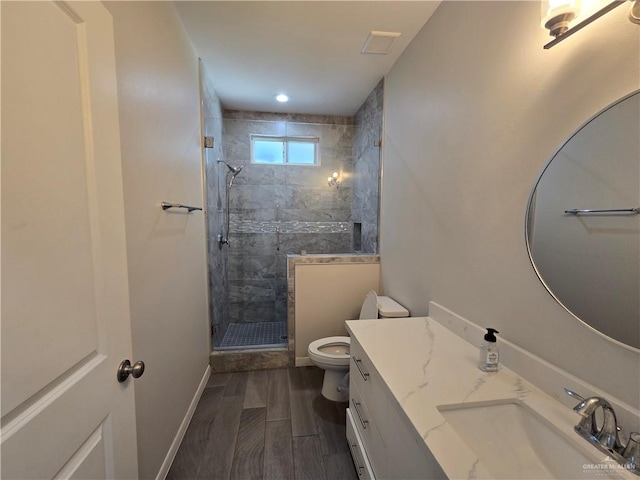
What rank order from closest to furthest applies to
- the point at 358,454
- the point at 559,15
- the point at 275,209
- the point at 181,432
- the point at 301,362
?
the point at 559,15, the point at 358,454, the point at 181,432, the point at 301,362, the point at 275,209

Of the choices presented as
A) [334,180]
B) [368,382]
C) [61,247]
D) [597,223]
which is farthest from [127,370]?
[334,180]

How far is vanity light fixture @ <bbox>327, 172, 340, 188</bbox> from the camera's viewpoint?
3.57m

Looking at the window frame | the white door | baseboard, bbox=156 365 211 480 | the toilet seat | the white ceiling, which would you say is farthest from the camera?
the window frame

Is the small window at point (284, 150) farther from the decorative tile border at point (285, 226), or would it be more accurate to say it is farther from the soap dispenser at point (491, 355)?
the soap dispenser at point (491, 355)

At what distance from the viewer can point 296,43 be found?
196 centimetres

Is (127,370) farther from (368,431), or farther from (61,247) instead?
(368,431)

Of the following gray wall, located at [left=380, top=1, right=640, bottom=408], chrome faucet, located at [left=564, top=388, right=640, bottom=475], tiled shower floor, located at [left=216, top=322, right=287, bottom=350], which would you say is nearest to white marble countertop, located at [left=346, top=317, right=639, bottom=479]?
chrome faucet, located at [left=564, top=388, right=640, bottom=475]

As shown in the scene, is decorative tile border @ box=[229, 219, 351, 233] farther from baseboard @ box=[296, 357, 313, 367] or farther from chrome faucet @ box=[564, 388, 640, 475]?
chrome faucet @ box=[564, 388, 640, 475]

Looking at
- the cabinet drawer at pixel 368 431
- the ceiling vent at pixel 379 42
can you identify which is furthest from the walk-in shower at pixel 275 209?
the cabinet drawer at pixel 368 431

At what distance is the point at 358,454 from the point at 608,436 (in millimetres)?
1053

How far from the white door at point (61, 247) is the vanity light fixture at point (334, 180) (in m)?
2.87

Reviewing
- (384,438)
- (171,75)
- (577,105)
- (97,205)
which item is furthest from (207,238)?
(577,105)

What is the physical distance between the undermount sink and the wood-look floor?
37.5 inches

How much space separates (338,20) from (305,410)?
8.68 feet
